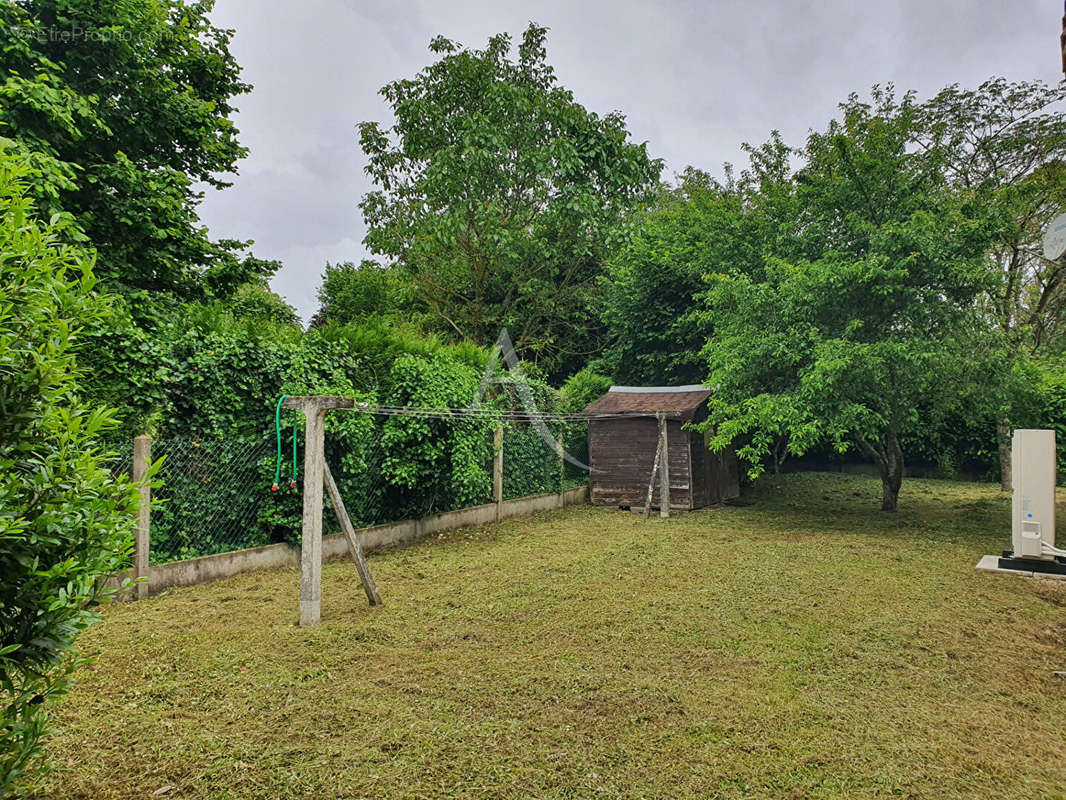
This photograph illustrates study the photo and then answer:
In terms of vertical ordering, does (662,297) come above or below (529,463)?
above

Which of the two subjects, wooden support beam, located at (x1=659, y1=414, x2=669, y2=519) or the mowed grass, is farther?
wooden support beam, located at (x1=659, y1=414, x2=669, y2=519)

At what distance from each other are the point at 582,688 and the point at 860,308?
764 centimetres

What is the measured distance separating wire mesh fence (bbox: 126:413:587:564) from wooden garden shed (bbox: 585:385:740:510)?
282cm

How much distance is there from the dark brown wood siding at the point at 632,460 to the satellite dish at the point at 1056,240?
7319mm

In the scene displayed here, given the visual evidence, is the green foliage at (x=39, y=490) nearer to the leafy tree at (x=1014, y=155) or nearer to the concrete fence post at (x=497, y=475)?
the concrete fence post at (x=497, y=475)

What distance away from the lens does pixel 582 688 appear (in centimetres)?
340

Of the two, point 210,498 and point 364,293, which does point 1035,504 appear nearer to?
point 210,498

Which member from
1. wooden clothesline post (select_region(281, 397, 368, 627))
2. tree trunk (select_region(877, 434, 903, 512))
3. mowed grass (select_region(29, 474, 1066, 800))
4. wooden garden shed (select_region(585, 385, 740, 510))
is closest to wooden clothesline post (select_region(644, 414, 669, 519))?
wooden garden shed (select_region(585, 385, 740, 510))

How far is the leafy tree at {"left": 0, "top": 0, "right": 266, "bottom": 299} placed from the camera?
671cm

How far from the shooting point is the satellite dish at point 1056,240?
3291mm

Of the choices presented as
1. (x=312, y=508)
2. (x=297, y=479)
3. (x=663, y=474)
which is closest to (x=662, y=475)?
(x=663, y=474)

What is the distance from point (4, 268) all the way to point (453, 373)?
6.18 meters

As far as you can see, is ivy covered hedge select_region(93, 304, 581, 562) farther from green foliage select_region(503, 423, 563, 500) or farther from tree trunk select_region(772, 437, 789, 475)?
tree trunk select_region(772, 437, 789, 475)

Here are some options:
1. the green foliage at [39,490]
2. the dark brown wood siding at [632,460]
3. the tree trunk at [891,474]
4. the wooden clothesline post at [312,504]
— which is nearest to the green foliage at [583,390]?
the dark brown wood siding at [632,460]
